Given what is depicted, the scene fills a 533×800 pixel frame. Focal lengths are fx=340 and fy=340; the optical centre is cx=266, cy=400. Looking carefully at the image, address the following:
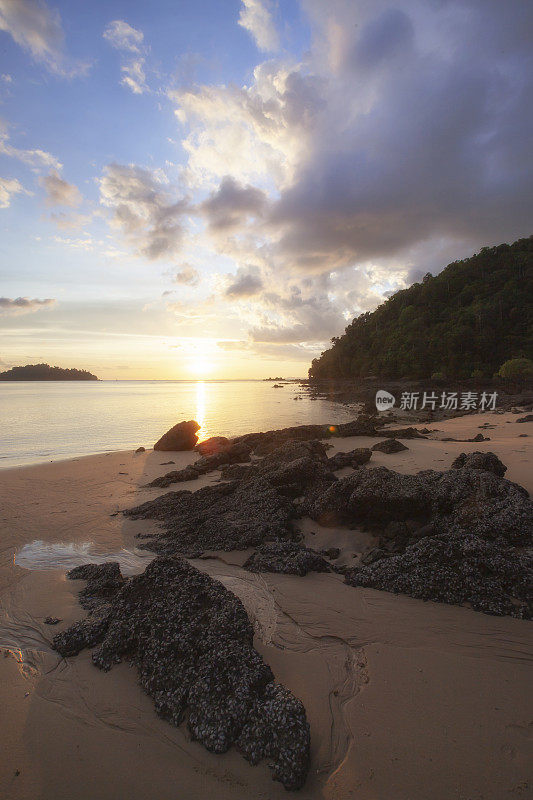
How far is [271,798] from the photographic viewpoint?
246cm

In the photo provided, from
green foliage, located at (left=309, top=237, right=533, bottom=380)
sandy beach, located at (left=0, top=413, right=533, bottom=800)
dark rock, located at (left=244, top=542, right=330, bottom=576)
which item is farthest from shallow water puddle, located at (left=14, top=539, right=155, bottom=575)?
green foliage, located at (left=309, top=237, right=533, bottom=380)

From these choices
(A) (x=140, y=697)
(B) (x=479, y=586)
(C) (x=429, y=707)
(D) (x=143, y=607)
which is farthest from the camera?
(B) (x=479, y=586)

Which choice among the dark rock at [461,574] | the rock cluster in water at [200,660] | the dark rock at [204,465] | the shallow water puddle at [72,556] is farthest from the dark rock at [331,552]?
the dark rock at [204,465]

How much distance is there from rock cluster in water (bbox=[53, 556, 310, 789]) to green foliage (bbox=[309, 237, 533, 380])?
218 feet

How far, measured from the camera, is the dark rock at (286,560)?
5.52m

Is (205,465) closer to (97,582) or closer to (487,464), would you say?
(97,582)

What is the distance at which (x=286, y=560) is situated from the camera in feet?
18.8

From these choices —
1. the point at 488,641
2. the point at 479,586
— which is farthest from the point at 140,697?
the point at 479,586

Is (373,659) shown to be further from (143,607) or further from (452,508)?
(452,508)

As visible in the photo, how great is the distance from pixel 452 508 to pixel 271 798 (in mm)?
5141

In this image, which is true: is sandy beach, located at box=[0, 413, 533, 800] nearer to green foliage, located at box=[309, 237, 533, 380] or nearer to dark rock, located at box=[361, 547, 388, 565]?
dark rock, located at box=[361, 547, 388, 565]

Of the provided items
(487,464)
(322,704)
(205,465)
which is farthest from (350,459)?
(322,704)

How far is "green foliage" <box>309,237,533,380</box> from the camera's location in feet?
205

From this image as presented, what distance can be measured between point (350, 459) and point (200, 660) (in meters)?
8.22
